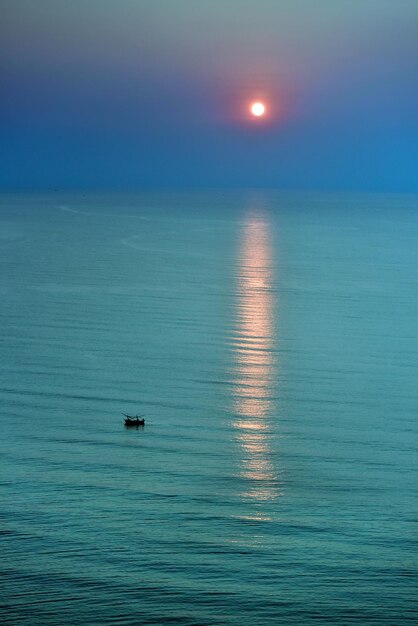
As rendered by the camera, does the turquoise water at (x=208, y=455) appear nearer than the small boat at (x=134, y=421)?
Yes


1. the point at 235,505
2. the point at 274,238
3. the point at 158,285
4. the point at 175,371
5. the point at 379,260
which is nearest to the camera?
the point at 235,505

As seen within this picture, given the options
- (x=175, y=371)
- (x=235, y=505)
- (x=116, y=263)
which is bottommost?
(x=235, y=505)

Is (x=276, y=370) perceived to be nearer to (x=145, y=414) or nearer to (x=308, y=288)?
(x=145, y=414)

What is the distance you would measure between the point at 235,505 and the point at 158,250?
68.8 m

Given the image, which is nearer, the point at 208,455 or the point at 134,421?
the point at 208,455

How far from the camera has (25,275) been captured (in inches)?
2817

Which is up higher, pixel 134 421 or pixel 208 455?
pixel 134 421

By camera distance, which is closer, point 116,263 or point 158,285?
point 158,285

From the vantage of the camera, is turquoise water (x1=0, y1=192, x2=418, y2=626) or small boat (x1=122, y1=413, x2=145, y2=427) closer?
turquoise water (x1=0, y1=192, x2=418, y2=626)

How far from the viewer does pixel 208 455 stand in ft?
99.5

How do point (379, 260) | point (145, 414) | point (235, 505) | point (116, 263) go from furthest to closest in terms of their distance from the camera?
point (379, 260), point (116, 263), point (145, 414), point (235, 505)

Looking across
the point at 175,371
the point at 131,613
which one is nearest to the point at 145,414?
the point at 175,371

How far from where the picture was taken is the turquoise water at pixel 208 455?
22.1 metres

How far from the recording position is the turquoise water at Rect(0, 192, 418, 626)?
22.1 m
